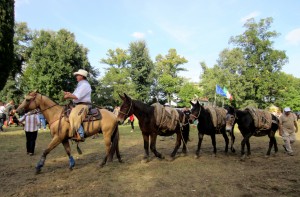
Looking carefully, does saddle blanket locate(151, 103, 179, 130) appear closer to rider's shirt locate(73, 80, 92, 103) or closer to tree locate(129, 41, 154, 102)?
rider's shirt locate(73, 80, 92, 103)

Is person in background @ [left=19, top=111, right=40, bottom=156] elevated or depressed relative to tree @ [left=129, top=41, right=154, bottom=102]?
depressed

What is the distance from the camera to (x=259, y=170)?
840 centimetres

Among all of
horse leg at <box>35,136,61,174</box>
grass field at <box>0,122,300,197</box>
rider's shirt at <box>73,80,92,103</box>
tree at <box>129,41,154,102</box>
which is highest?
tree at <box>129,41,154,102</box>

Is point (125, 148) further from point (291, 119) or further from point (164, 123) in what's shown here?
point (291, 119)

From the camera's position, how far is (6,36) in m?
18.0

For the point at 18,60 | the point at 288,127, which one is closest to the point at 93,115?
the point at 288,127

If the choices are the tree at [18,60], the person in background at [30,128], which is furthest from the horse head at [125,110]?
the tree at [18,60]

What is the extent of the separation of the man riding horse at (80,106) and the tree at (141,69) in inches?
1759

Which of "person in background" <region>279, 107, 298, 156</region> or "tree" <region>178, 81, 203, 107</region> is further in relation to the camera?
"tree" <region>178, 81, 203, 107</region>

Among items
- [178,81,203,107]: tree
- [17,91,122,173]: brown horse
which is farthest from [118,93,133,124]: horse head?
[178,81,203,107]: tree

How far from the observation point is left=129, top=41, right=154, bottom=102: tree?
54.2 m

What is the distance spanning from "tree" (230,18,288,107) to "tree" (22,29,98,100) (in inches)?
1173

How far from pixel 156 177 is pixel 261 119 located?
226 inches

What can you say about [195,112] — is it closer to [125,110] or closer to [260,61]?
[125,110]
